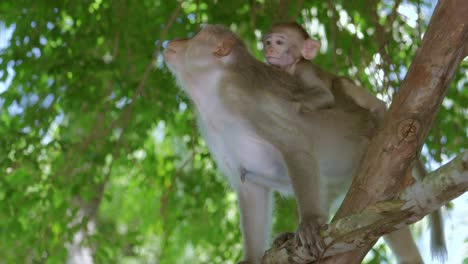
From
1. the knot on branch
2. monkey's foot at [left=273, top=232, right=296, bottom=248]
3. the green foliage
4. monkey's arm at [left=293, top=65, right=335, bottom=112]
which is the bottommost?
the green foliage

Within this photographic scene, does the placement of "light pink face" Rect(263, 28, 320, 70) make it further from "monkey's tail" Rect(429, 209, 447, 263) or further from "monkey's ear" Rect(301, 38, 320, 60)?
"monkey's tail" Rect(429, 209, 447, 263)

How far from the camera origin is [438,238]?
13.0ft

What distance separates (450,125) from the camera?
218 inches

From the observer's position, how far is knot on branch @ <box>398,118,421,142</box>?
312cm

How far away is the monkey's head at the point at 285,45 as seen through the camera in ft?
15.1

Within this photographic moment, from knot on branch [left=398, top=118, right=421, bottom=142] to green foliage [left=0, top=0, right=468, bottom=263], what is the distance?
77.5 inches

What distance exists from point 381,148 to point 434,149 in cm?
229

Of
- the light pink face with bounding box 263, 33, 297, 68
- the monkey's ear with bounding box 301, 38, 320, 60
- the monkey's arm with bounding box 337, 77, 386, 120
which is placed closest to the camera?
the monkey's arm with bounding box 337, 77, 386, 120

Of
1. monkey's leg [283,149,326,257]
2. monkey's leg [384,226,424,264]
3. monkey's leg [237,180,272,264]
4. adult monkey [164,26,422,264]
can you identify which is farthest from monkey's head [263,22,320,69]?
monkey's leg [384,226,424,264]

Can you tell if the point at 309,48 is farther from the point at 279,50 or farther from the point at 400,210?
the point at 400,210

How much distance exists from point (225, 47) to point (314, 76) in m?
0.61

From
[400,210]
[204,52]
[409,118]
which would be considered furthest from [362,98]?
[400,210]

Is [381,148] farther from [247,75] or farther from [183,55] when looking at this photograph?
[183,55]

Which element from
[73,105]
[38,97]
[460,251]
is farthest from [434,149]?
[38,97]
